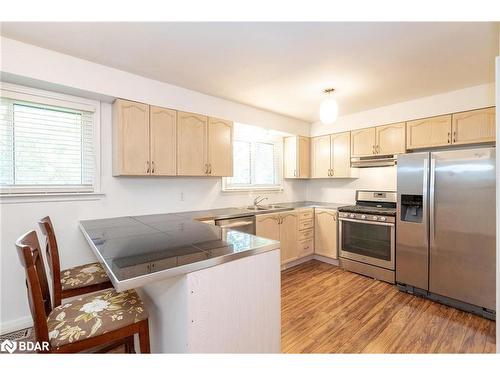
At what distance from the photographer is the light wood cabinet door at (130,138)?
231 centimetres

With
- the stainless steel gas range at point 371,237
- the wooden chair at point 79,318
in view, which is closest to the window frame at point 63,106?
the wooden chair at point 79,318

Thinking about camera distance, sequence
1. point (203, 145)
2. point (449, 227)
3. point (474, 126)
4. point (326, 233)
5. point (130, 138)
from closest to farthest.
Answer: point (130, 138)
point (449, 227)
point (474, 126)
point (203, 145)
point (326, 233)

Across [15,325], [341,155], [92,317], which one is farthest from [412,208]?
[15,325]

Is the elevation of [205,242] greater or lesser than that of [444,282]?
greater

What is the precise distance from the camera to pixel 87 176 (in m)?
2.38

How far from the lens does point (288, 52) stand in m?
1.99

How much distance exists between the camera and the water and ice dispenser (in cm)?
271

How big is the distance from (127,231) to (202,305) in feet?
3.34

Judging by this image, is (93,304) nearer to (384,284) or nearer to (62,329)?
(62,329)

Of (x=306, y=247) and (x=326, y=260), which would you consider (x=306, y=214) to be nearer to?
(x=306, y=247)

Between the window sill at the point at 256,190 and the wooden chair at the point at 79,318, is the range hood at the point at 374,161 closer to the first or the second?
the window sill at the point at 256,190

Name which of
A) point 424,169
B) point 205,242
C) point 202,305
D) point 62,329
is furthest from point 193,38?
point 424,169

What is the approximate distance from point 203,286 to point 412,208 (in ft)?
8.93

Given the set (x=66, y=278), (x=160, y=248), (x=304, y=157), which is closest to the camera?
(x=160, y=248)
